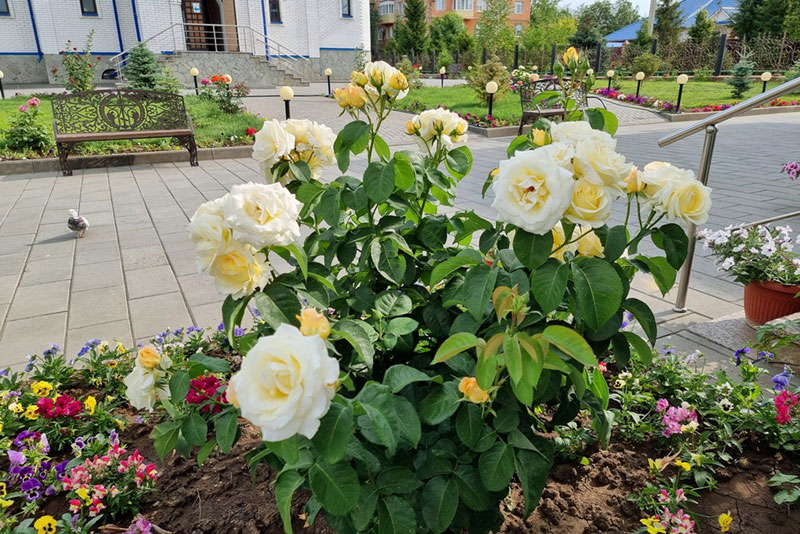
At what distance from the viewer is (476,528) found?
134cm

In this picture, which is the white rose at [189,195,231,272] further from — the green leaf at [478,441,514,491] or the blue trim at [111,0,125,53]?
the blue trim at [111,0,125,53]

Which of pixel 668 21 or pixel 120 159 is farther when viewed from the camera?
pixel 668 21

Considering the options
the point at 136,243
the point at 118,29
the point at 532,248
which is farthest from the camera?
the point at 118,29

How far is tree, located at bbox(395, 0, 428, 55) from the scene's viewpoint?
4081 centimetres

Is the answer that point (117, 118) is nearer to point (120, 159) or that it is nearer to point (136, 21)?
point (120, 159)

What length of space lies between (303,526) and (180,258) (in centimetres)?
329

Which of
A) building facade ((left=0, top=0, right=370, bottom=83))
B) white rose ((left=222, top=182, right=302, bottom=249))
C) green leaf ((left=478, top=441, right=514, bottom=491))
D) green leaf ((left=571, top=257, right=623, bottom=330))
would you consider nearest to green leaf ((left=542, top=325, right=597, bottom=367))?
green leaf ((left=571, top=257, right=623, bottom=330))

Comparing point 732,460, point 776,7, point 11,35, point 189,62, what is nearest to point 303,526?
point 732,460

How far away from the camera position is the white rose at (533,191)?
101 centimetres

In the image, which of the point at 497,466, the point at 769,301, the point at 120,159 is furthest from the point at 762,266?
the point at 120,159

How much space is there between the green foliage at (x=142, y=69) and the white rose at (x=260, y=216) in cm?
1641

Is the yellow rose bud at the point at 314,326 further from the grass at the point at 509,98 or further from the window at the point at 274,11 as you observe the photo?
the window at the point at 274,11

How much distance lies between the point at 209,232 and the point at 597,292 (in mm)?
806

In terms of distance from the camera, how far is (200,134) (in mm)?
9883
